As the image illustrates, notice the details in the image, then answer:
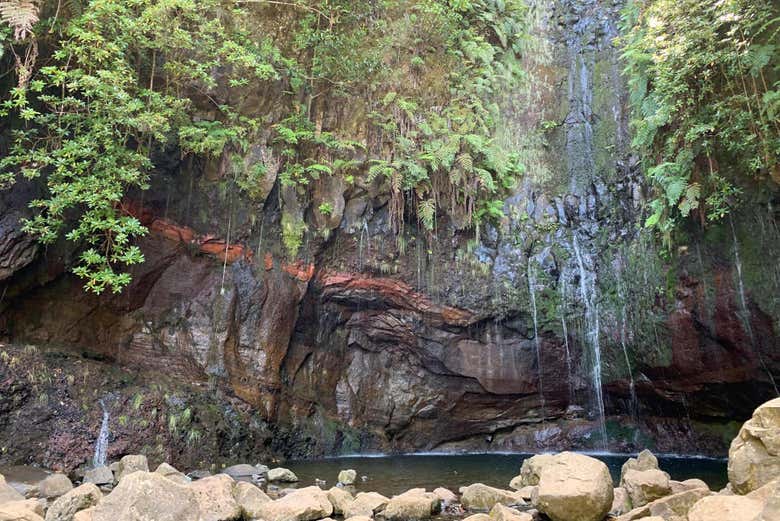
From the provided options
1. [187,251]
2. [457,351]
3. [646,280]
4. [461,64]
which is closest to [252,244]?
[187,251]

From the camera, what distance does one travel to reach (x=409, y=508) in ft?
22.1

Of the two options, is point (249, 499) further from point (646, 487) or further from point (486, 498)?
point (646, 487)

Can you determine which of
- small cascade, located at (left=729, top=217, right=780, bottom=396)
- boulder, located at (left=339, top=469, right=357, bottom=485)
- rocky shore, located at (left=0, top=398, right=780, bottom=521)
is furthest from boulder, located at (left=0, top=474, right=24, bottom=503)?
small cascade, located at (left=729, top=217, right=780, bottom=396)

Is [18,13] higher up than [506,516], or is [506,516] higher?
[18,13]

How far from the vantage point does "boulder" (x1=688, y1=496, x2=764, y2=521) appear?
162 inches

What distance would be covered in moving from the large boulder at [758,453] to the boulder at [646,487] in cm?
160

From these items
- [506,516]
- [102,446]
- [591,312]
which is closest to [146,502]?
[506,516]

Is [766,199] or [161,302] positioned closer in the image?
[766,199]

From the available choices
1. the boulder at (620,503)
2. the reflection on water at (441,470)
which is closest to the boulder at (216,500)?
the reflection on water at (441,470)

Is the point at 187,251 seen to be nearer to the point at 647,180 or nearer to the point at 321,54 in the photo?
the point at 321,54

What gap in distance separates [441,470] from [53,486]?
6823mm

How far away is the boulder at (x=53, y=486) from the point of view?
7.37 metres

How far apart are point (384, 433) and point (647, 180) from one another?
9.45 meters

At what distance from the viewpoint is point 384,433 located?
14.5 meters
